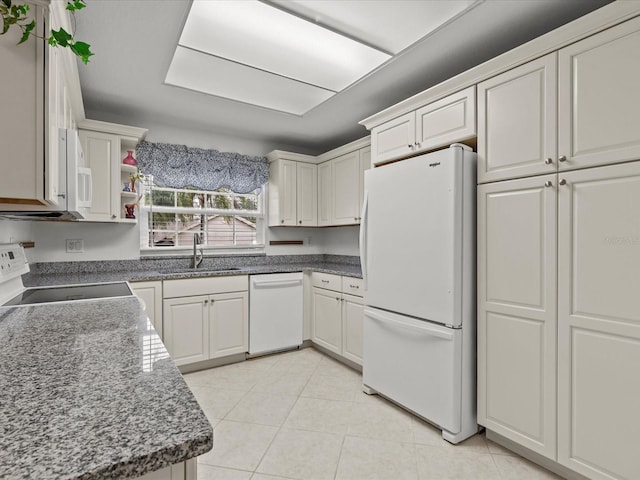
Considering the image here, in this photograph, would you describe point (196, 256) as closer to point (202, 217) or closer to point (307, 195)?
point (202, 217)

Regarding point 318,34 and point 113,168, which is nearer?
point 318,34

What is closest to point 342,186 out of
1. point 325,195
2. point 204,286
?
point 325,195

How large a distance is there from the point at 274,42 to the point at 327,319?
237 cm

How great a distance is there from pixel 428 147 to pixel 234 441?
2.17 metres

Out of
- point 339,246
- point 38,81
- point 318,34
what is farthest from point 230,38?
point 339,246

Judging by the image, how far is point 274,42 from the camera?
186cm

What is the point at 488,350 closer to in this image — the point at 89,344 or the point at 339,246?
the point at 89,344

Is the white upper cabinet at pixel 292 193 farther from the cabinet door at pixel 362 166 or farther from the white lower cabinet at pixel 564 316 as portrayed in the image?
the white lower cabinet at pixel 564 316

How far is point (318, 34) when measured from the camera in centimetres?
179

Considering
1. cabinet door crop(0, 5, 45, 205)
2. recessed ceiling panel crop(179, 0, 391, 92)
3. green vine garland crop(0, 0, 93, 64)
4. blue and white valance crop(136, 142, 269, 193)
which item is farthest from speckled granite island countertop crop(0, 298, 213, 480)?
blue and white valance crop(136, 142, 269, 193)

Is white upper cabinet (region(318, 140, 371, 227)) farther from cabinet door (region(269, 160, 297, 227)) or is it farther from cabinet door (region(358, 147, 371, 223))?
cabinet door (region(269, 160, 297, 227))

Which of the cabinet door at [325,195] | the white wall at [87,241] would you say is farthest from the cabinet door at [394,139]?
the white wall at [87,241]

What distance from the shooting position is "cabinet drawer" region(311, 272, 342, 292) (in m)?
3.10

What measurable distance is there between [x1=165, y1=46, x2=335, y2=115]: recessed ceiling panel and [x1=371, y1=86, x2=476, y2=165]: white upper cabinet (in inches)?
21.6
